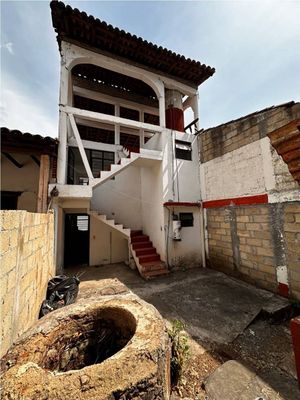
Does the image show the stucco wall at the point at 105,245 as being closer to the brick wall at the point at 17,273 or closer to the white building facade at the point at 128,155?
the white building facade at the point at 128,155

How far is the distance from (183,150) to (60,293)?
703 cm

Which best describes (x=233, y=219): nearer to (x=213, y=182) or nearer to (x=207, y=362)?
(x=213, y=182)

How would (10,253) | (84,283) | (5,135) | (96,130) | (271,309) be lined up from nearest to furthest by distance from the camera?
(10,253) < (271,309) < (5,135) < (84,283) < (96,130)

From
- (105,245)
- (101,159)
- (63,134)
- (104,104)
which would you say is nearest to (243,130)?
(63,134)

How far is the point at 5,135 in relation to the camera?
5176mm

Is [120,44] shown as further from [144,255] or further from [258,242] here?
[258,242]

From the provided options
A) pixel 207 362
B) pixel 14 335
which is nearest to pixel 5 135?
pixel 14 335

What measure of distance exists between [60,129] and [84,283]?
5.42 m

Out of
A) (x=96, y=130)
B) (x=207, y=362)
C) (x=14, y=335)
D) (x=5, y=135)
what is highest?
(x=96, y=130)

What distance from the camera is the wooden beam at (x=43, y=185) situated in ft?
18.1

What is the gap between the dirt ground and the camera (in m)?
2.66

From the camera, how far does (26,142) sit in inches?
215

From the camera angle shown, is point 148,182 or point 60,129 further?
point 148,182

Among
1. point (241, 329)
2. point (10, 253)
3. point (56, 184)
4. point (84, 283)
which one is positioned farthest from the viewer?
point (84, 283)
